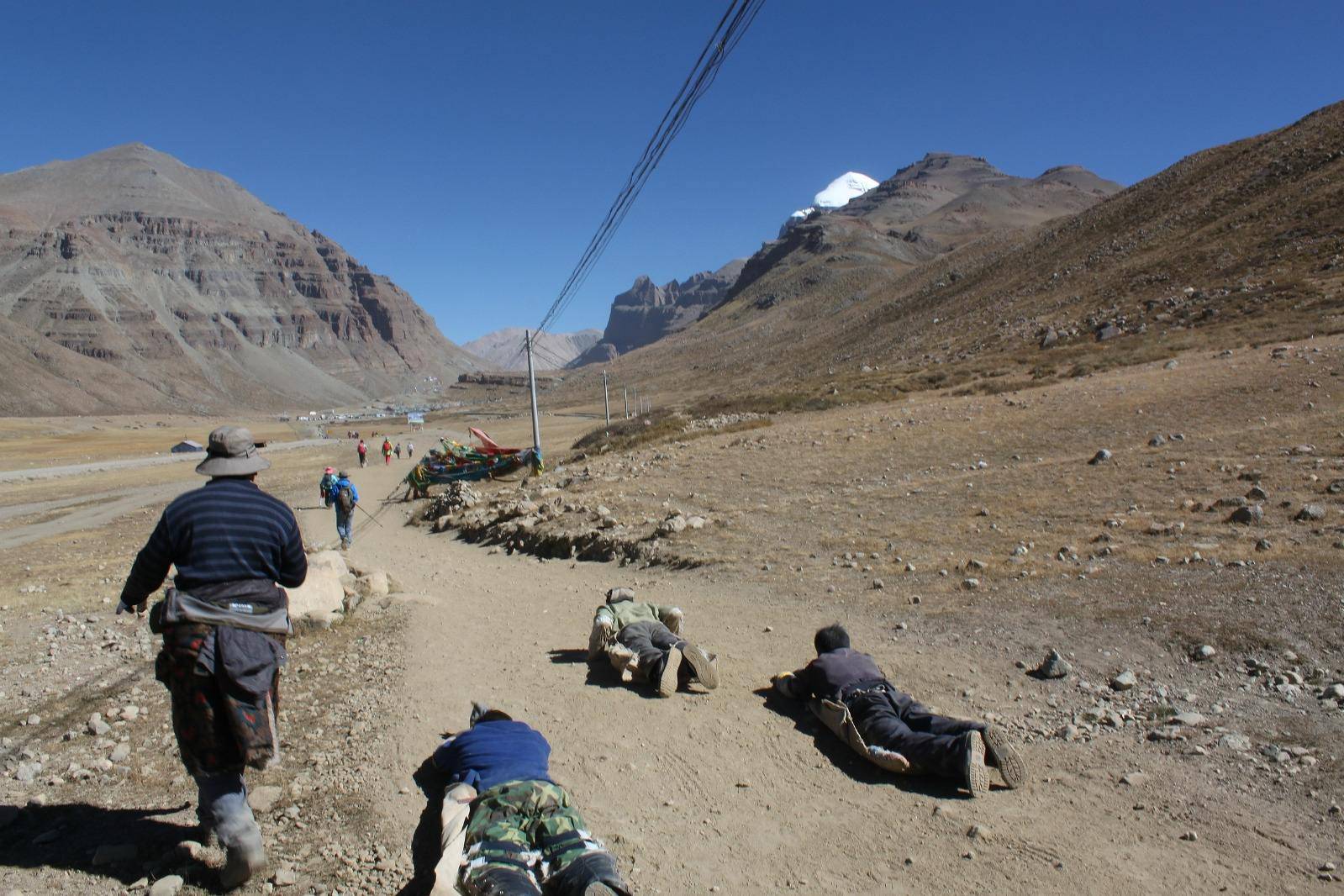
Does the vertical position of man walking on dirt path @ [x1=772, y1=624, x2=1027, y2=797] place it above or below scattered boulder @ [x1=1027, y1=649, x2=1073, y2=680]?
above

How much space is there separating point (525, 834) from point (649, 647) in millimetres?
3083

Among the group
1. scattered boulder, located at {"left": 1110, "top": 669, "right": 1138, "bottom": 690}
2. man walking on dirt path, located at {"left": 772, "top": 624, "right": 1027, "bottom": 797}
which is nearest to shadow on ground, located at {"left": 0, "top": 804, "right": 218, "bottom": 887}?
man walking on dirt path, located at {"left": 772, "top": 624, "right": 1027, "bottom": 797}

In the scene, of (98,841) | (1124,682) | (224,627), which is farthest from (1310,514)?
(98,841)

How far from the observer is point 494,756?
15.2 feet

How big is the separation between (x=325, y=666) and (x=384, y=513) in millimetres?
18448

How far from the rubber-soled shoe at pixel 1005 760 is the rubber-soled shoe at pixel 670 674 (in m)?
2.52

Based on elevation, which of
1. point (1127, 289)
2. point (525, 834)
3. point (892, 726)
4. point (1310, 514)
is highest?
point (1127, 289)

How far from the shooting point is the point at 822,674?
243 inches

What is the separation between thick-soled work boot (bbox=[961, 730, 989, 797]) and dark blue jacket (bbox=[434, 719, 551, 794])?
8.70 ft

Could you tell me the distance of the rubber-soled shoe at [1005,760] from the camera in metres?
4.99

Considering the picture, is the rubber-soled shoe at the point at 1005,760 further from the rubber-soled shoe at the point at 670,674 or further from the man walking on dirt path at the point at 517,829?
the man walking on dirt path at the point at 517,829

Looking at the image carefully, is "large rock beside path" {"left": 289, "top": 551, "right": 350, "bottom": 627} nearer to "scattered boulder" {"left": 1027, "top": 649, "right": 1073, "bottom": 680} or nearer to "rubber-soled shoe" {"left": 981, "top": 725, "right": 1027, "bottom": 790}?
"rubber-soled shoe" {"left": 981, "top": 725, "right": 1027, "bottom": 790}

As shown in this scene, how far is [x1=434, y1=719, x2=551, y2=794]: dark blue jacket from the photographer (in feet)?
14.6

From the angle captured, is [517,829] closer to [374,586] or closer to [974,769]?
[974,769]
